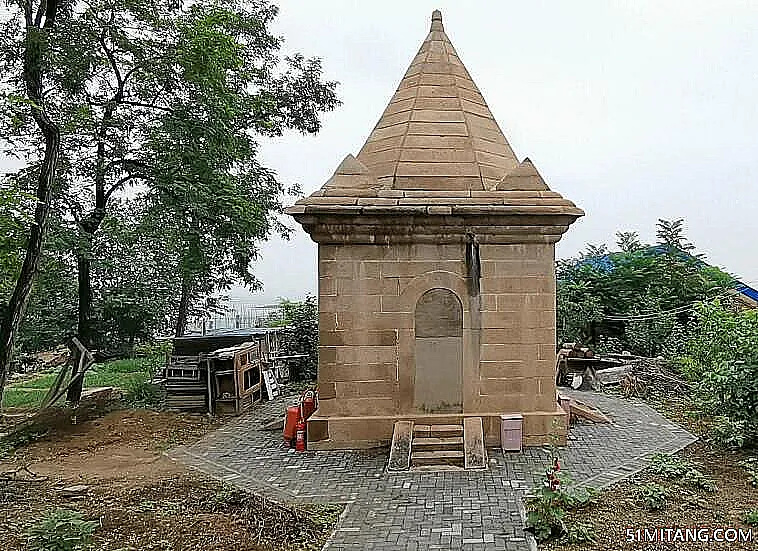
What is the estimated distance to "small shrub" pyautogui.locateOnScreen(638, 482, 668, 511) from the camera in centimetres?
738

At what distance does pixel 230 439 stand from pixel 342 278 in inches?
142

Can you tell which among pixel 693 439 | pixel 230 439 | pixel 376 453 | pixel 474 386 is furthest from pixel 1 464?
pixel 693 439

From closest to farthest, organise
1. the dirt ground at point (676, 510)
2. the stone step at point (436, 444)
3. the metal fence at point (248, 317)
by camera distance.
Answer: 1. the dirt ground at point (676, 510)
2. the stone step at point (436, 444)
3. the metal fence at point (248, 317)

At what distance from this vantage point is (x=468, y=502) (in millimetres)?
7824

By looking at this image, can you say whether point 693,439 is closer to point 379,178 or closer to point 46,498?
point 379,178

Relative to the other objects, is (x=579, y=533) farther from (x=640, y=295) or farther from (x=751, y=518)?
(x=640, y=295)

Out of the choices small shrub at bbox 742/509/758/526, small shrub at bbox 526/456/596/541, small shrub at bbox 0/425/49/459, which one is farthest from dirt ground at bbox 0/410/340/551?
small shrub at bbox 742/509/758/526

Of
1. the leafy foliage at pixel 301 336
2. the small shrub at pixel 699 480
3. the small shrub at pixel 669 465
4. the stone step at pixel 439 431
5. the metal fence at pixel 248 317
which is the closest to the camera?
the small shrub at pixel 699 480

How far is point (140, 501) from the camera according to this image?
8.08m

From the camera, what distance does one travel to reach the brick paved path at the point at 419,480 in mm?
6840

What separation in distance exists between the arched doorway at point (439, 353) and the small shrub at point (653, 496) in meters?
3.26

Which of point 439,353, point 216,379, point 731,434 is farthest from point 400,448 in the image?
point 216,379

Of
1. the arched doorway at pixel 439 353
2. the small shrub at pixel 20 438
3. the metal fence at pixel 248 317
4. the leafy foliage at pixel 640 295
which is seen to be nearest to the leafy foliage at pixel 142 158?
the small shrub at pixel 20 438

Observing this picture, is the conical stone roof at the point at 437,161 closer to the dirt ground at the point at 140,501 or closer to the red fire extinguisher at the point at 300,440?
the red fire extinguisher at the point at 300,440
